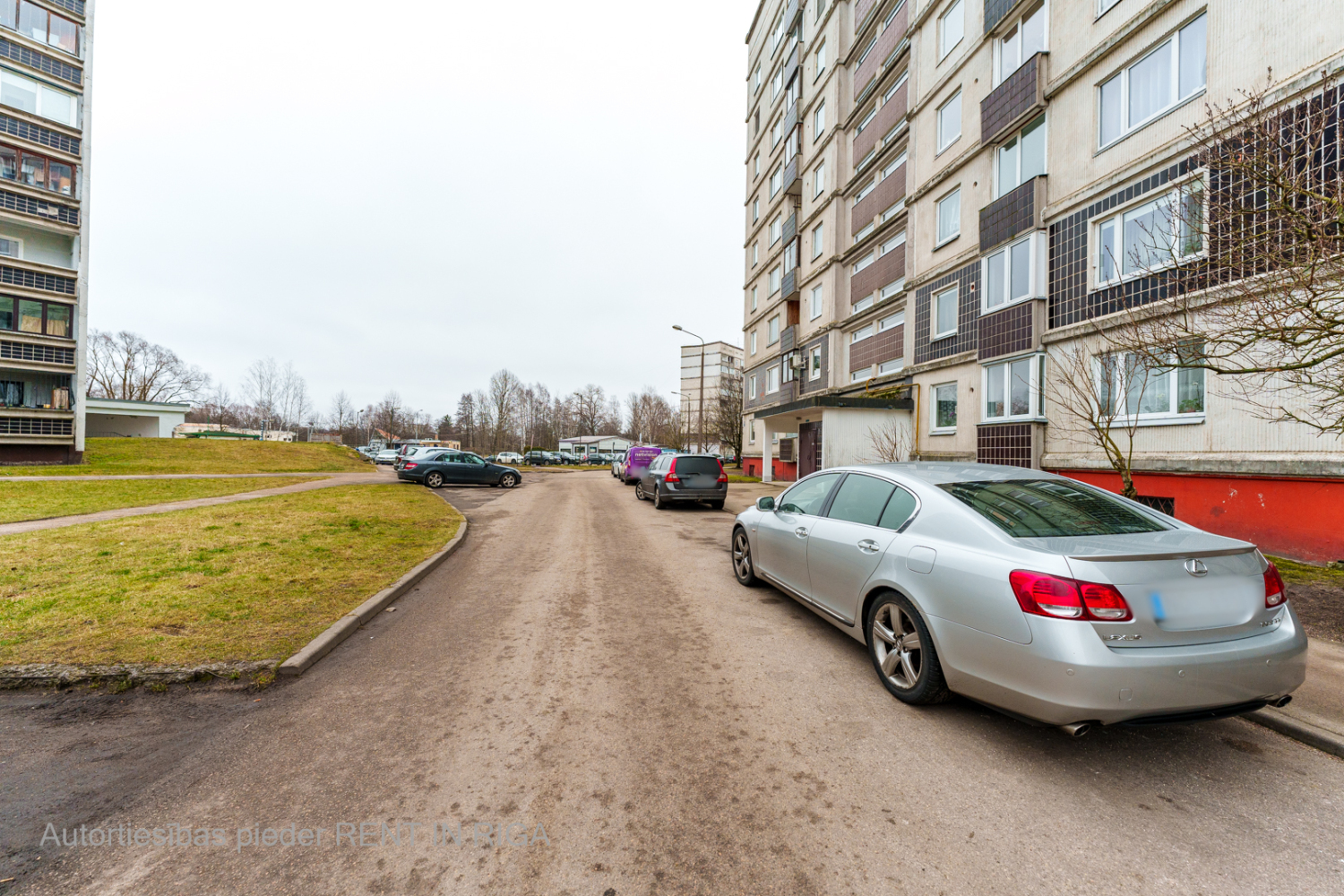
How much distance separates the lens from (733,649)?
4449mm

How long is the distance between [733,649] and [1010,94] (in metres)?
15.7

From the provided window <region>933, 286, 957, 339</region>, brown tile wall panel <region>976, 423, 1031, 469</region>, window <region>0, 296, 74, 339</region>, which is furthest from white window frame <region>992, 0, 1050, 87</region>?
window <region>0, 296, 74, 339</region>

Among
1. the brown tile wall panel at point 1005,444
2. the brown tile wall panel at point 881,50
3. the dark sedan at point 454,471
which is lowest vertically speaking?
the dark sedan at point 454,471

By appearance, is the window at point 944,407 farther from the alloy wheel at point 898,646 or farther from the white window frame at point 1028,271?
the alloy wheel at point 898,646

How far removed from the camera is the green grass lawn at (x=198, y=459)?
83.8ft

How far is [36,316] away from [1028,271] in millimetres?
43925

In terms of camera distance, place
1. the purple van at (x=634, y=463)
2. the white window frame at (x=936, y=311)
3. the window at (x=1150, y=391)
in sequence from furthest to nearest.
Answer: the purple van at (x=634, y=463), the white window frame at (x=936, y=311), the window at (x=1150, y=391)

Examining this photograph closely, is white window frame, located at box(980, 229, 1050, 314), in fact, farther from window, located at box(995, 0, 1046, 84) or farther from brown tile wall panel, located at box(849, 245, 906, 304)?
brown tile wall panel, located at box(849, 245, 906, 304)

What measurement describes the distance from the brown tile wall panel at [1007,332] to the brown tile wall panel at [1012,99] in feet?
15.2

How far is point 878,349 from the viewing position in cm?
1992

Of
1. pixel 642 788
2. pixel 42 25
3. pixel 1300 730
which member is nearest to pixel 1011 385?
pixel 1300 730

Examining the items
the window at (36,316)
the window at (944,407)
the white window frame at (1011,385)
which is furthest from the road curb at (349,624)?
the window at (36,316)

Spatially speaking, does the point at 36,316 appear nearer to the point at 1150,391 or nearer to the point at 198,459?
the point at 198,459

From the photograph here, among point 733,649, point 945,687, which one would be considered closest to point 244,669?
point 733,649
